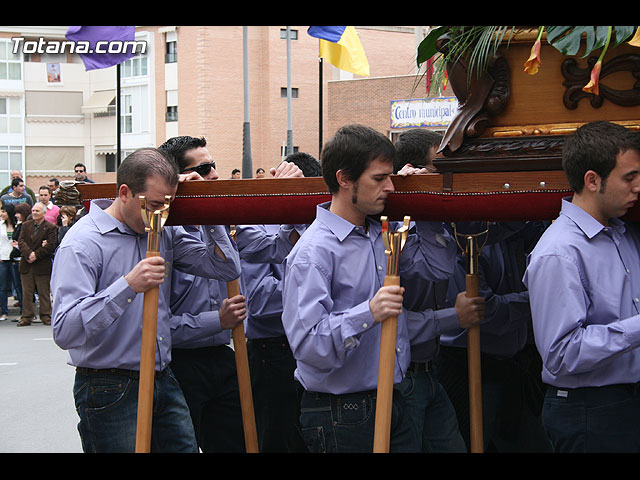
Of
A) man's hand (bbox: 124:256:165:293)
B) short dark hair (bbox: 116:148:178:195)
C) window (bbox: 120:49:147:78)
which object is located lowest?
man's hand (bbox: 124:256:165:293)

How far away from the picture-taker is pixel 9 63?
4656 cm

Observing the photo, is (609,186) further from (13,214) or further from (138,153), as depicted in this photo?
(13,214)

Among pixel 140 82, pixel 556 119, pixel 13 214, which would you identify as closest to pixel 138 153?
pixel 556 119

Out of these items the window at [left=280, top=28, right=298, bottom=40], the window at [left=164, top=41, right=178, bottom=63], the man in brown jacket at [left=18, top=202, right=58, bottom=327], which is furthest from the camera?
the window at [left=164, top=41, right=178, bottom=63]

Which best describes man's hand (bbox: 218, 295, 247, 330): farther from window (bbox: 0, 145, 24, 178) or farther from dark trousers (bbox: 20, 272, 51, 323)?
window (bbox: 0, 145, 24, 178)

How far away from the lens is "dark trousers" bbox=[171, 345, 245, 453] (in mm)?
4461

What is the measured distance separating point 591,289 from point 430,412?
3.55ft

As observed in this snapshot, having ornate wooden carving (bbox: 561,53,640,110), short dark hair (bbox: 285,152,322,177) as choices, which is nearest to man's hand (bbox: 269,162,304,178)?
short dark hair (bbox: 285,152,322,177)

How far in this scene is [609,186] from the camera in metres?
3.03

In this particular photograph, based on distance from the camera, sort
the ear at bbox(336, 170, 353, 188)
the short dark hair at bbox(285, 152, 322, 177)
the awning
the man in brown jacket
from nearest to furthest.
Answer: the ear at bbox(336, 170, 353, 188) < the short dark hair at bbox(285, 152, 322, 177) < the man in brown jacket < the awning

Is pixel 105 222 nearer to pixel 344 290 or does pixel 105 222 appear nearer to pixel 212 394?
pixel 344 290

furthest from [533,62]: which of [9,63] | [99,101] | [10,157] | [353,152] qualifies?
[9,63]

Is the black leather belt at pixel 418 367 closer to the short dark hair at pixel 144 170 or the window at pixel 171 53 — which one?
the short dark hair at pixel 144 170

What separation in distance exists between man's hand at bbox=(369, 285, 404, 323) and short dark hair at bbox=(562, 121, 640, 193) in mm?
759
